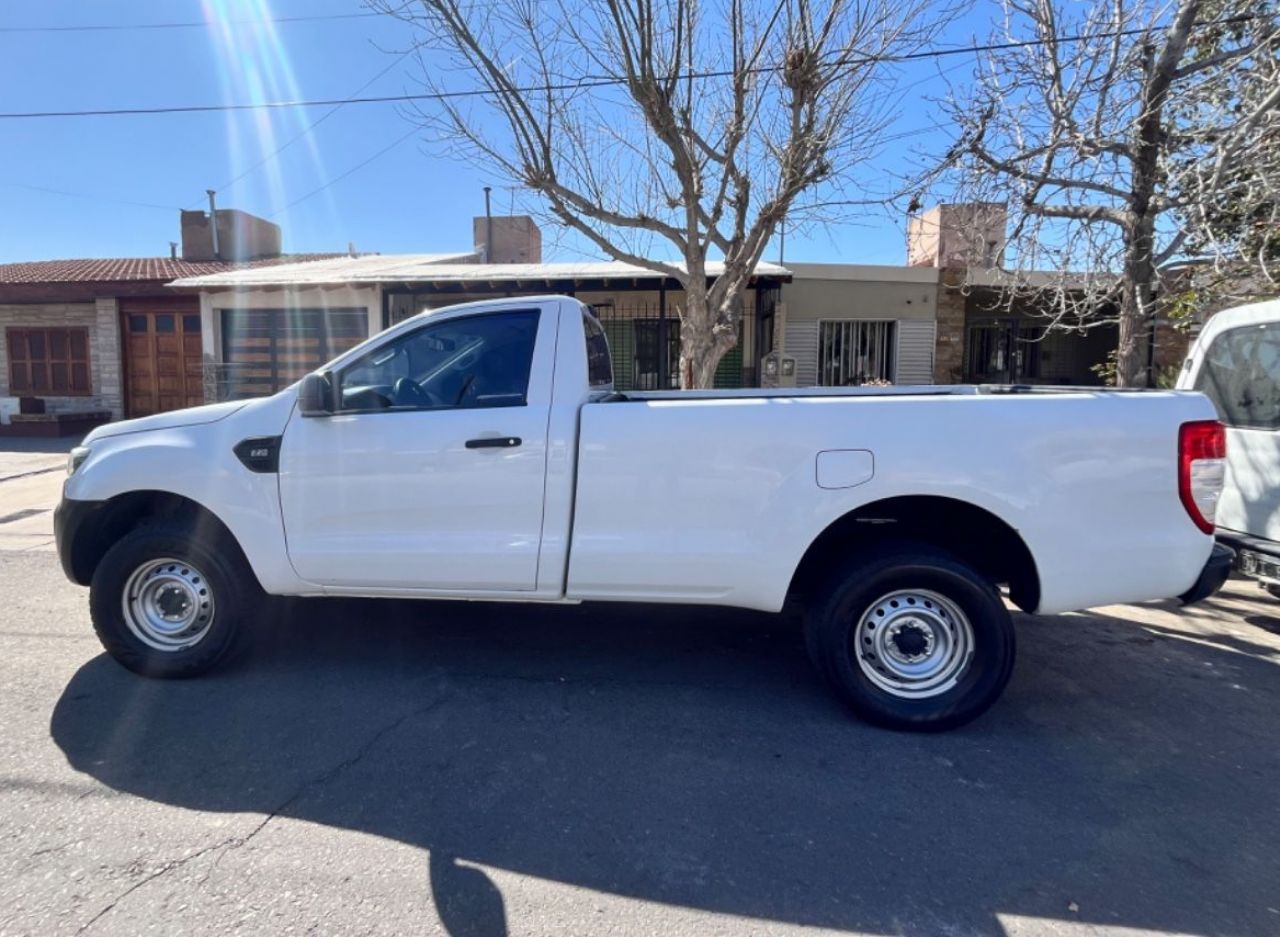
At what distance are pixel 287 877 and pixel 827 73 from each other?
769 cm

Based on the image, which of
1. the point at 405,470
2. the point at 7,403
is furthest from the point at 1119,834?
the point at 7,403

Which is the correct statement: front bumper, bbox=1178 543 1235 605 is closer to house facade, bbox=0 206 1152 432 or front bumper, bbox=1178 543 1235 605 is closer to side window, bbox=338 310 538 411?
side window, bbox=338 310 538 411

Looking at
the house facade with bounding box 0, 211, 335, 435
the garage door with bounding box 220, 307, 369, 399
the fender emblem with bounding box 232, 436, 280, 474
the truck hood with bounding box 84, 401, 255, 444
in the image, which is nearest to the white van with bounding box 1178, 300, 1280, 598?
the fender emblem with bounding box 232, 436, 280, 474

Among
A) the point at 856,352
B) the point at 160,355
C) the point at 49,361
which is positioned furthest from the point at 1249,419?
the point at 49,361

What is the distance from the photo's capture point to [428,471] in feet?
12.0

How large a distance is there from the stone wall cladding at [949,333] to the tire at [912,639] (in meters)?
12.7

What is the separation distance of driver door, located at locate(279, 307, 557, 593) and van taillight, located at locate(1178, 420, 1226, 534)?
282 centimetres

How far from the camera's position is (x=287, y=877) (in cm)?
249

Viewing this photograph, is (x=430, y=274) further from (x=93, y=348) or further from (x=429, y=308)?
(x=93, y=348)

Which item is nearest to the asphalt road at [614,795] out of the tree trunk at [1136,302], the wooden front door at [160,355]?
the tree trunk at [1136,302]

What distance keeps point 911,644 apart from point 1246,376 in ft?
11.0

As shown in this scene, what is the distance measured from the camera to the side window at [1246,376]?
4742 millimetres

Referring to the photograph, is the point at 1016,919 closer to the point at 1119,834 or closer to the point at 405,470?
the point at 1119,834

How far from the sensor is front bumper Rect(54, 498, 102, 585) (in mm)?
3930
